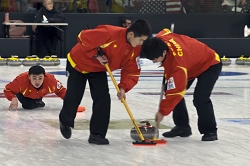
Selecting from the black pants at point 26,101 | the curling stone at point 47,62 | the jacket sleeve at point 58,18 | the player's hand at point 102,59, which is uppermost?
the player's hand at point 102,59

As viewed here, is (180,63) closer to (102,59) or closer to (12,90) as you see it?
(102,59)

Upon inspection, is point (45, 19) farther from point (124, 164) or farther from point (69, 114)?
point (124, 164)

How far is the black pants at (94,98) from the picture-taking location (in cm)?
696

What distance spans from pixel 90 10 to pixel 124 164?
14669mm

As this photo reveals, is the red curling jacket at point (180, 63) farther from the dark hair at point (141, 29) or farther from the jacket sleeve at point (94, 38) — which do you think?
the jacket sleeve at point (94, 38)

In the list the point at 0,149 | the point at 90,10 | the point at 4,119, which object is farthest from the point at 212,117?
the point at 90,10

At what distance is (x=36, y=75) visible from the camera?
903 centimetres

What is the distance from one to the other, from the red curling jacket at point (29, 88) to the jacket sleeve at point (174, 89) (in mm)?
3029

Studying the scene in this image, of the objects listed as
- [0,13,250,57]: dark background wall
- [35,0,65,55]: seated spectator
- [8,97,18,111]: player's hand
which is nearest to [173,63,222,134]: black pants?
[8,97,18,111]: player's hand

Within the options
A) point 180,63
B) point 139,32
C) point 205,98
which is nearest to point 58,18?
point 205,98

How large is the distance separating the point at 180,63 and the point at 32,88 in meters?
3.34

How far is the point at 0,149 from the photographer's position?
656 cm

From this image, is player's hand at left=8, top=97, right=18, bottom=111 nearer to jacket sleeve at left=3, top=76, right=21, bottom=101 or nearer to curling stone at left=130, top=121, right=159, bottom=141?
jacket sleeve at left=3, top=76, right=21, bottom=101

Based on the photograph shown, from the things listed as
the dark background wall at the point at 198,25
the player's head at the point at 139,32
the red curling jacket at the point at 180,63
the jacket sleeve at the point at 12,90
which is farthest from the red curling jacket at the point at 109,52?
the dark background wall at the point at 198,25
